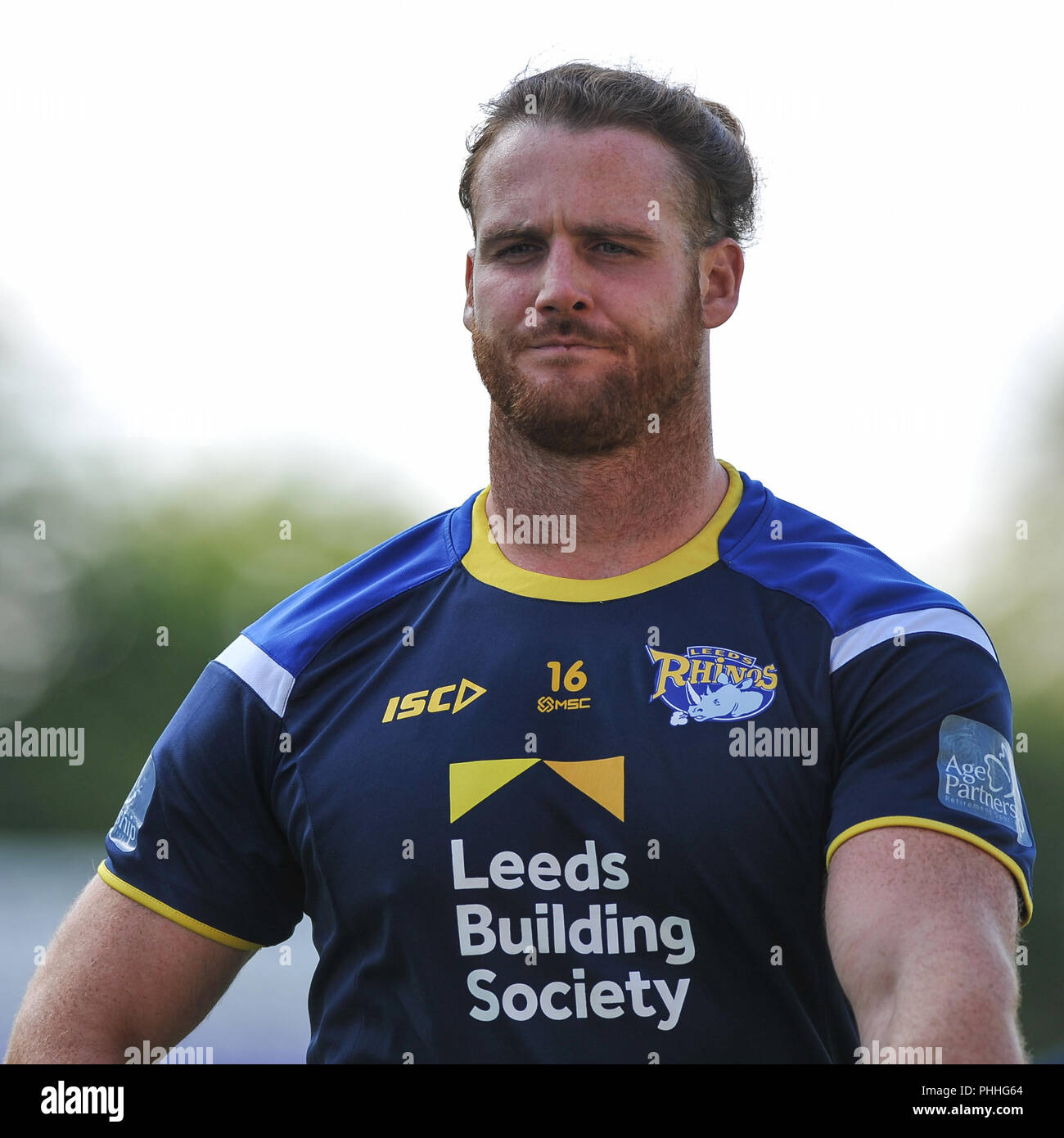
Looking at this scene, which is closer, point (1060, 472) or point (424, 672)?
point (424, 672)

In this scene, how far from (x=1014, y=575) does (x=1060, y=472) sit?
1.84m

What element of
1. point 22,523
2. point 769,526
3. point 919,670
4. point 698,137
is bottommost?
point 919,670

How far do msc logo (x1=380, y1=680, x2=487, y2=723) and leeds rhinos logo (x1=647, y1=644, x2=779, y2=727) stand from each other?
0.34 meters

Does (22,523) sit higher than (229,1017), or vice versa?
(22,523)

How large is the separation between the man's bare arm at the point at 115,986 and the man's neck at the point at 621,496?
0.98 meters

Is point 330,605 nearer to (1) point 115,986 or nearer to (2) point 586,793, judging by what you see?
(2) point 586,793

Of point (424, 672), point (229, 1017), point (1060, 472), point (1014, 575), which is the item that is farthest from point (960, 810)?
point (1060, 472)

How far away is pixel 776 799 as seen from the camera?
223 cm

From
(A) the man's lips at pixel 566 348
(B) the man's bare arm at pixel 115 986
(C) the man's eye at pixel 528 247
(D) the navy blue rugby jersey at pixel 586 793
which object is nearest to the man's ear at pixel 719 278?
(C) the man's eye at pixel 528 247

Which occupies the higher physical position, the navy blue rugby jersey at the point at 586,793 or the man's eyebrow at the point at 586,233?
the man's eyebrow at the point at 586,233

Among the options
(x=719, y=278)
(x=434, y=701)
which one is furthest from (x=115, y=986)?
(x=719, y=278)

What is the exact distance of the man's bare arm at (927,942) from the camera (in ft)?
6.24

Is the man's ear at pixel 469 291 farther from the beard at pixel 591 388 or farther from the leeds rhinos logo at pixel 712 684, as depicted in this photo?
the leeds rhinos logo at pixel 712 684

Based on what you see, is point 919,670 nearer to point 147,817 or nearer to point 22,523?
point 147,817
